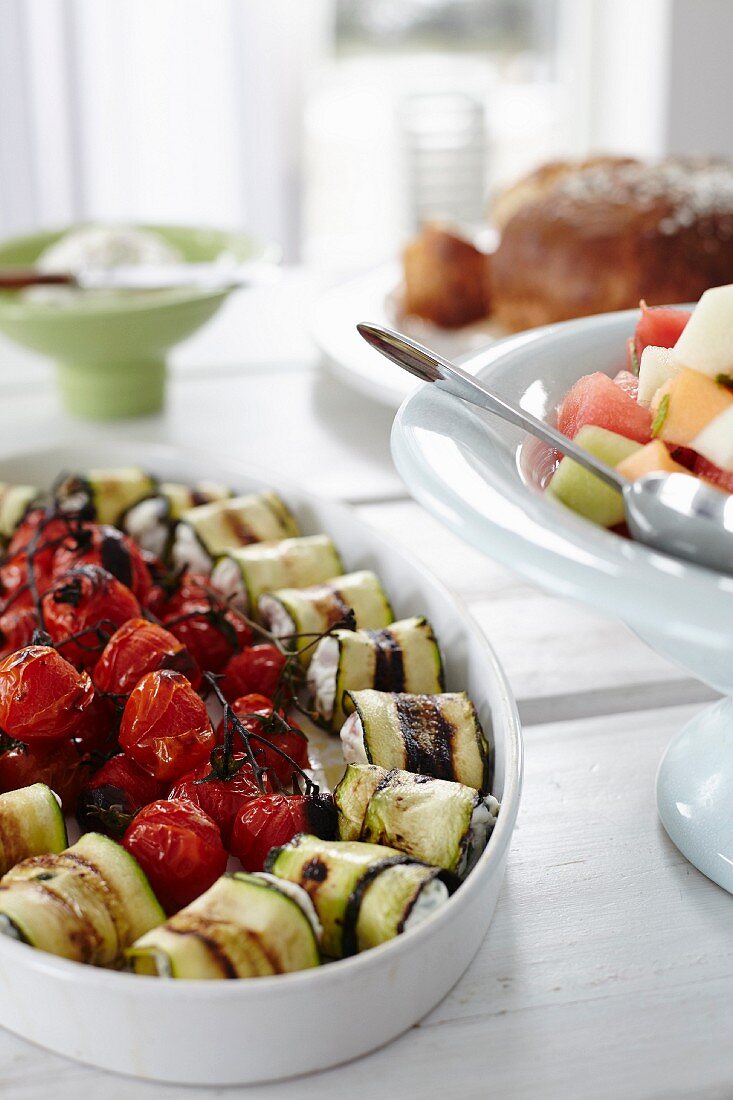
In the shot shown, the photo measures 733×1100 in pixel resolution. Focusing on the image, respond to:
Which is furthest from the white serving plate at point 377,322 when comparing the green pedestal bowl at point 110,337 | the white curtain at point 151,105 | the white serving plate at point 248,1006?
the white curtain at point 151,105

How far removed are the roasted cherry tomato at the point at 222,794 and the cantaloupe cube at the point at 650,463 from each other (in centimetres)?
24

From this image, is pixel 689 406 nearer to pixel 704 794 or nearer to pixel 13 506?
pixel 704 794

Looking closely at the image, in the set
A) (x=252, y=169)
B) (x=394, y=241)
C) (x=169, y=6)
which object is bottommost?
(x=394, y=241)

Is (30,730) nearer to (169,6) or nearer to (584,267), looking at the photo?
(584,267)

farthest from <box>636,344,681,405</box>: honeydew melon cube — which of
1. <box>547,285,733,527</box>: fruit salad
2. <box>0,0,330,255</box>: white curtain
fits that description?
<box>0,0,330,255</box>: white curtain

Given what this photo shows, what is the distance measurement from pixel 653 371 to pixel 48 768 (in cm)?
37

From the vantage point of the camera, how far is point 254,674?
71 cm

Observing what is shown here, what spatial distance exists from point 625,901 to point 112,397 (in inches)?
33.1

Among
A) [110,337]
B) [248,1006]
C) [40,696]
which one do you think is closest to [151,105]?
[110,337]

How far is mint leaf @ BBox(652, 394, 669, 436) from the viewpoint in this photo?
523mm

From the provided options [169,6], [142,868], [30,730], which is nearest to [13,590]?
[30,730]

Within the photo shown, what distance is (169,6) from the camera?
9.93 feet

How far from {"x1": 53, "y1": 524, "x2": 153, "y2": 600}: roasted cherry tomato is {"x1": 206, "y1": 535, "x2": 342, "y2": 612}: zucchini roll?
6cm

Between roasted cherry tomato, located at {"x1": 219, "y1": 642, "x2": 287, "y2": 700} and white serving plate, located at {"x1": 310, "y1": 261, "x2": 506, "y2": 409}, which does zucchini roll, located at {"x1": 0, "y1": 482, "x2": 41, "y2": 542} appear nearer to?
roasted cherry tomato, located at {"x1": 219, "y1": 642, "x2": 287, "y2": 700}
